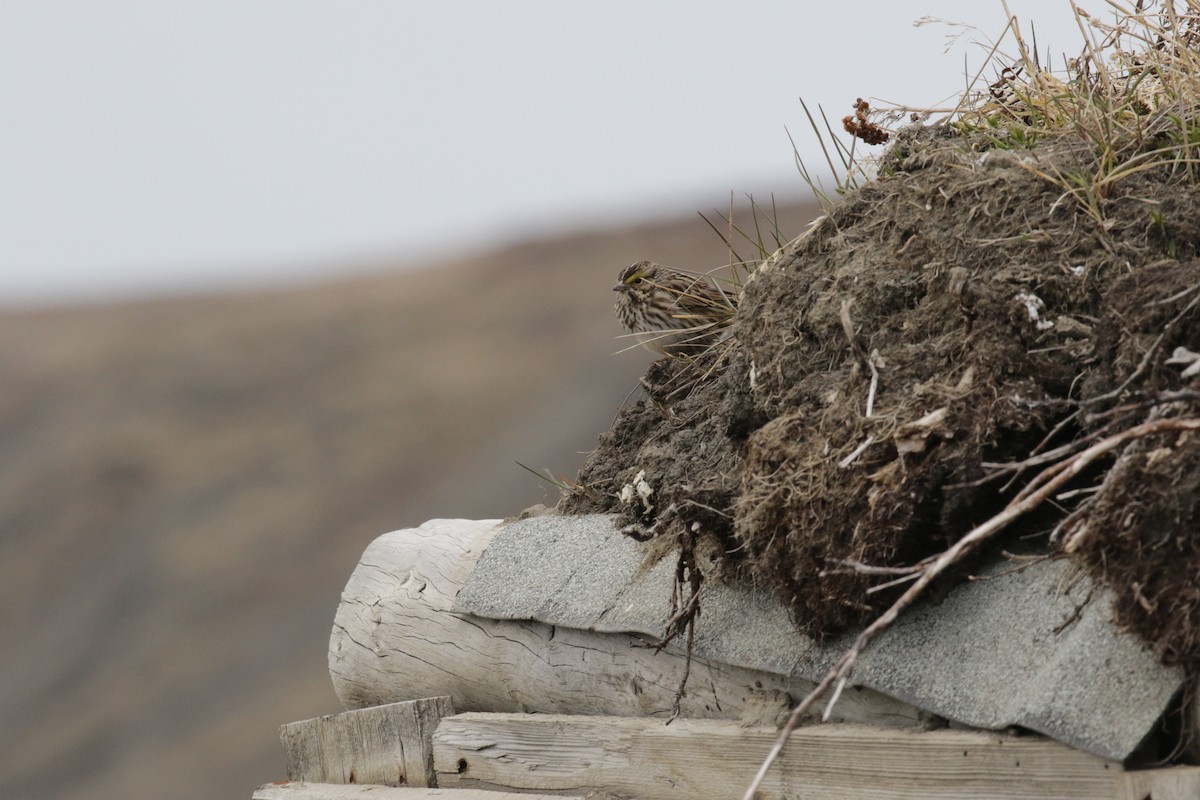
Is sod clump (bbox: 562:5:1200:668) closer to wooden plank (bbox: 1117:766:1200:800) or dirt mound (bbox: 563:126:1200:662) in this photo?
dirt mound (bbox: 563:126:1200:662)

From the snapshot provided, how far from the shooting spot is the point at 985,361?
245 cm

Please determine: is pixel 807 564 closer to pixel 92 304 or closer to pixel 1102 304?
pixel 1102 304

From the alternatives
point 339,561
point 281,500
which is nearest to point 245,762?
point 339,561

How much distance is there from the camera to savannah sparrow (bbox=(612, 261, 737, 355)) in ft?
13.3

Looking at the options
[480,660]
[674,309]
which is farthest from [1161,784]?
[674,309]

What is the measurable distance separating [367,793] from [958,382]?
2.29 metres

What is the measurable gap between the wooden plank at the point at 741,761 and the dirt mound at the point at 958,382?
0.25m

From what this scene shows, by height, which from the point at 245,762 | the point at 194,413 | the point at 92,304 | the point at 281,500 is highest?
the point at 92,304

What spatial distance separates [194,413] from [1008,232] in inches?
1191

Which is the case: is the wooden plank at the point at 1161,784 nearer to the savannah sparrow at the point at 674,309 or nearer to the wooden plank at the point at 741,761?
the wooden plank at the point at 741,761

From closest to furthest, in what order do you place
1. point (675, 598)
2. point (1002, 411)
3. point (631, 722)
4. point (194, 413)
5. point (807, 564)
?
1. point (1002, 411)
2. point (807, 564)
3. point (675, 598)
4. point (631, 722)
5. point (194, 413)

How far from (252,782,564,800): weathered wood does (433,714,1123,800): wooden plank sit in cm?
5

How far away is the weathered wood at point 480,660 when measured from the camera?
2.92 m

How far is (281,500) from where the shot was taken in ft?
93.3
